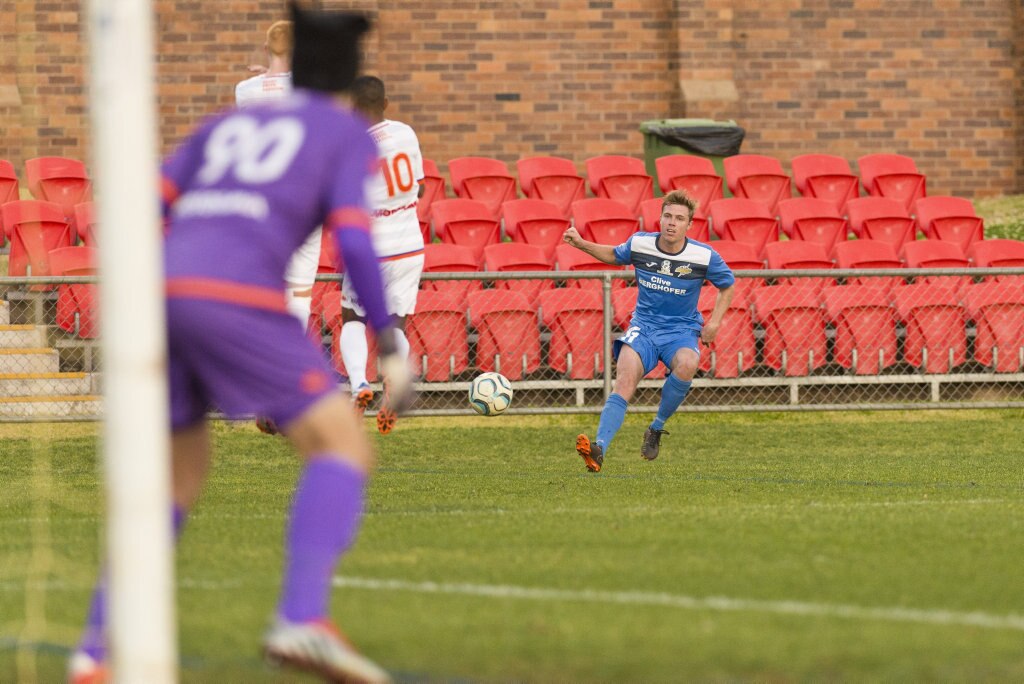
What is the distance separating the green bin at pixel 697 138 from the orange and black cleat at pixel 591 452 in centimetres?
918

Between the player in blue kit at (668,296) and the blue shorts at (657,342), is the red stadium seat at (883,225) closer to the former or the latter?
the player in blue kit at (668,296)

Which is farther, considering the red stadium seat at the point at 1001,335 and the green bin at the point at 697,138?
the green bin at the point at 697,138

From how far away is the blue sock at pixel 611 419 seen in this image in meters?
10.6

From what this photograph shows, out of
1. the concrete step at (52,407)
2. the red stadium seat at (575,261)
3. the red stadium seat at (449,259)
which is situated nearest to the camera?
the concrete step at (52,407)

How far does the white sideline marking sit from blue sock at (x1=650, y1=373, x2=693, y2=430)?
5813 mm

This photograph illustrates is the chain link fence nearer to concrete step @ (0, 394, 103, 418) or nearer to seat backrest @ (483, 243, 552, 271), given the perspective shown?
concrete step @ (0, 394, 103, 418)

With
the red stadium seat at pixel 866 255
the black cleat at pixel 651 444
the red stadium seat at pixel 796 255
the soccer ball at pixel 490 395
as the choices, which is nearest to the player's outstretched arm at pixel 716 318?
the black cleat at pixel 651 444

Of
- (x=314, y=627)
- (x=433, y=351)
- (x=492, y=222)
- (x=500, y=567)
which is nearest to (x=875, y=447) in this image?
(x=433, y=351)

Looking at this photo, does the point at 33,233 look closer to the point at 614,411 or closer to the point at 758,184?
the point at 614,411

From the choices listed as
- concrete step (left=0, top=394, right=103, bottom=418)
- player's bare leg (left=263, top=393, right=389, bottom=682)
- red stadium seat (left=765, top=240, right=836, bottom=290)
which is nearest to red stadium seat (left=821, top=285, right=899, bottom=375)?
red stadium seat (left=765, top=240, right=836, bottom=290)

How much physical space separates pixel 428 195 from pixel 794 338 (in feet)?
16.4

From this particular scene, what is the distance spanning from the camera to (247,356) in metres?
3.86

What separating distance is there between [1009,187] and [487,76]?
726 centimetres

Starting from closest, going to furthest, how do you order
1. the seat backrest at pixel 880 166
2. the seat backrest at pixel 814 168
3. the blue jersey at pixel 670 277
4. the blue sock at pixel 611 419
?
the blue sock at pixel 611 419, the blue jersey at pixel 670 277, the seat backrest at pixel 814 168, the seat backrest at pixel 880 166
